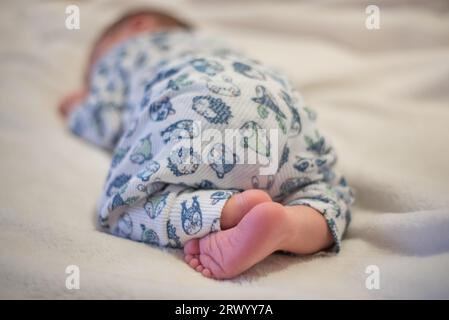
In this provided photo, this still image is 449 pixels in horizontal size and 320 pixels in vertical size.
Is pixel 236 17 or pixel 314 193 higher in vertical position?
pixel 236 17

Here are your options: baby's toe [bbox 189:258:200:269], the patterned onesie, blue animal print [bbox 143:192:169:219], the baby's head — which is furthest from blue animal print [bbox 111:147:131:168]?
the baby's head

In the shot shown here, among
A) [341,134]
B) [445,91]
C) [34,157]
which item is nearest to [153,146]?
[34,157]

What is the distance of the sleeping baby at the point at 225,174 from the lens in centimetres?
62

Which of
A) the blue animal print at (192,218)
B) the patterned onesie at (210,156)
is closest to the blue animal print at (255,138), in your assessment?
the patterned onesie at (210,156)

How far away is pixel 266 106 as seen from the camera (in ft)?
2.31

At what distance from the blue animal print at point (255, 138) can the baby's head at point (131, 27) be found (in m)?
0.67

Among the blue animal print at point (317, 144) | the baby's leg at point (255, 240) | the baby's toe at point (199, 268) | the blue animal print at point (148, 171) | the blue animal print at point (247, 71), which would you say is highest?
the blue animal print at point (247, 71)

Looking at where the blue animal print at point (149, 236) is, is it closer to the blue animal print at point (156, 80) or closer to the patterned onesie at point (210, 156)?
the patterned onesie at point (210, 156)

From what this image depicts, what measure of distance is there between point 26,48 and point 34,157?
0.57 m

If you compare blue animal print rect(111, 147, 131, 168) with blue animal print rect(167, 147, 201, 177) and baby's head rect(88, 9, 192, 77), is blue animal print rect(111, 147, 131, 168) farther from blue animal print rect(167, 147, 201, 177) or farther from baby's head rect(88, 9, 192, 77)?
baby's head rect(88, 9, 192, 77)

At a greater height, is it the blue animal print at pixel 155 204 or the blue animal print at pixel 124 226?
the blue animal print at pixel 155 204
